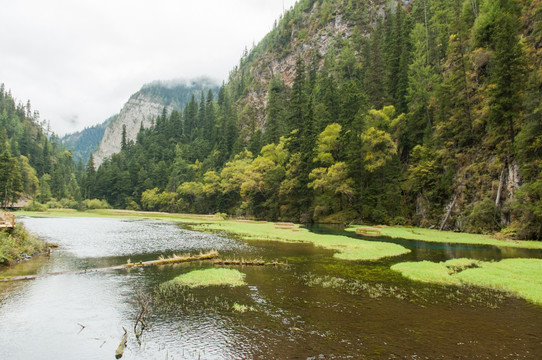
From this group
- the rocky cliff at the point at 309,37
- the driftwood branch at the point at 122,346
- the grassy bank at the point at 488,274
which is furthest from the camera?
the rocky cliff at the point at 309,37

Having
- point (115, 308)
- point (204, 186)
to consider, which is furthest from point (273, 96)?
point (115, 308)

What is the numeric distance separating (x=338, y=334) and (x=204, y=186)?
104m

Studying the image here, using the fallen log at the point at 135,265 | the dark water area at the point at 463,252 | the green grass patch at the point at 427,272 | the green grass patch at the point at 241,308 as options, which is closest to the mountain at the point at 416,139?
the dark water area at the point at 463,252

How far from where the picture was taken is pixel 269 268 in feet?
78.0

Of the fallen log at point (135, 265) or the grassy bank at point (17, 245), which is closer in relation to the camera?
→ the fallen log at point (135, 265)

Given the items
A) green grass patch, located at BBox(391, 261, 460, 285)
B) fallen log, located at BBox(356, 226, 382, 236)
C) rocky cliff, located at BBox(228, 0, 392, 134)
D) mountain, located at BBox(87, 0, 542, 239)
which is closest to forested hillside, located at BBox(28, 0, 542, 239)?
mountain, located at BBox(87, 0, 542, 239)

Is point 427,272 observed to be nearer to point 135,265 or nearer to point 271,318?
point 271,318

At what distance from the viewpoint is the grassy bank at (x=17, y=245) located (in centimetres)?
2342

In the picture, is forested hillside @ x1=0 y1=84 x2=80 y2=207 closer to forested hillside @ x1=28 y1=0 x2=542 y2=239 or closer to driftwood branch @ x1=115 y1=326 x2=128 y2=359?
forested hillside @ x1=28 y1=0 x2=542 y2=239

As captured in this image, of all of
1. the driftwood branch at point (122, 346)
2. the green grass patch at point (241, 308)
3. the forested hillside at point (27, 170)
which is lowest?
the driftwood branch at point (122, 346)

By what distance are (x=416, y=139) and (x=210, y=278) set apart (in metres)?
60.9

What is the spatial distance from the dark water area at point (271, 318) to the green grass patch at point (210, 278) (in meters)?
0.82

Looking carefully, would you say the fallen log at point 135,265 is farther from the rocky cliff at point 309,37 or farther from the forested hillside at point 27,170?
the rocky cliff at point 309,37

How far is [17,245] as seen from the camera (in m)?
26.1
